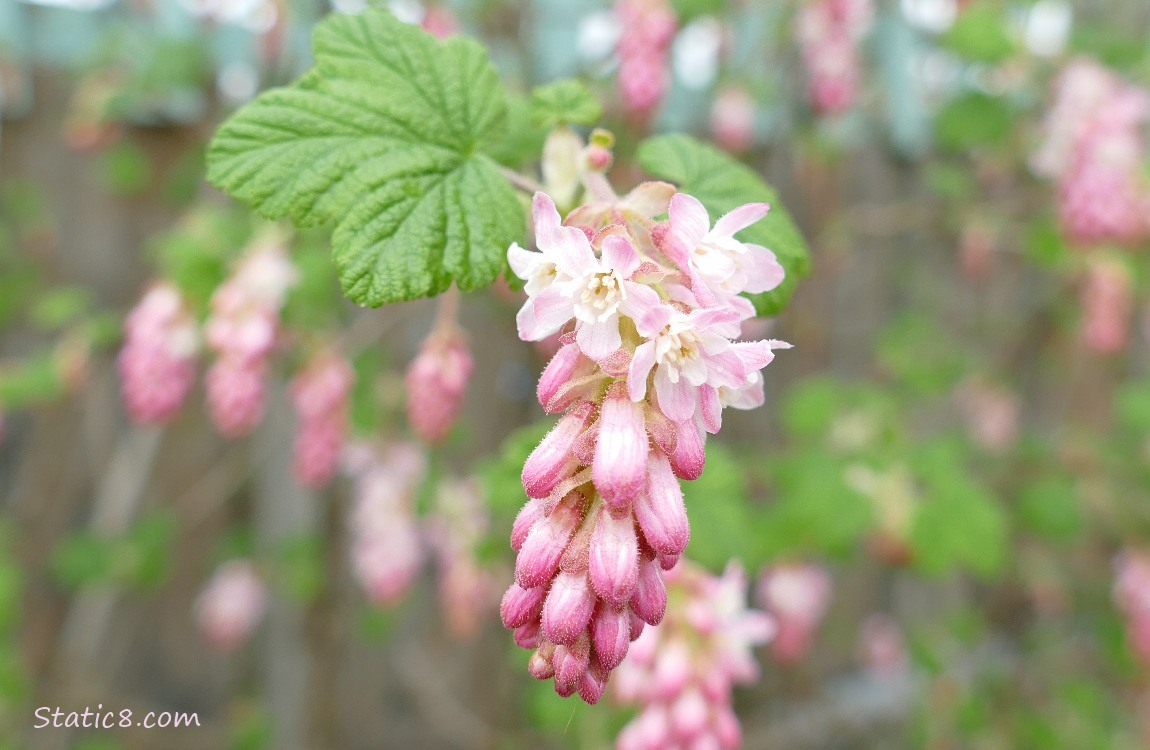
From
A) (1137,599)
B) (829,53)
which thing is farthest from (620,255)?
(1137,599)

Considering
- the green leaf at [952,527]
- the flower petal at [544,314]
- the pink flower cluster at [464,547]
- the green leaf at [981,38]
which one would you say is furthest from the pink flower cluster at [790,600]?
the flower petal at [544,314]

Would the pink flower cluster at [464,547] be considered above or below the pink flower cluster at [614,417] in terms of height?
below

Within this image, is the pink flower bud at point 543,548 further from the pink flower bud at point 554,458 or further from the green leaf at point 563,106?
the green leaf at point 563,106

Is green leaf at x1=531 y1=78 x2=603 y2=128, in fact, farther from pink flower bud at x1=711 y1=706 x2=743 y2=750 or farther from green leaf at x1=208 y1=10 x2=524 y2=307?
pink flower bud at x1=711 y1=706 x2=743 y2=750

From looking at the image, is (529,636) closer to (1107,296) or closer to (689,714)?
(689,714)

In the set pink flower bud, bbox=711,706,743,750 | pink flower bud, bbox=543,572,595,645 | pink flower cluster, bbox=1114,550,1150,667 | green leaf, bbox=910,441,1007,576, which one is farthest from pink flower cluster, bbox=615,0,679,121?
pink flower cluster, bbox=1114,550,1150,667
